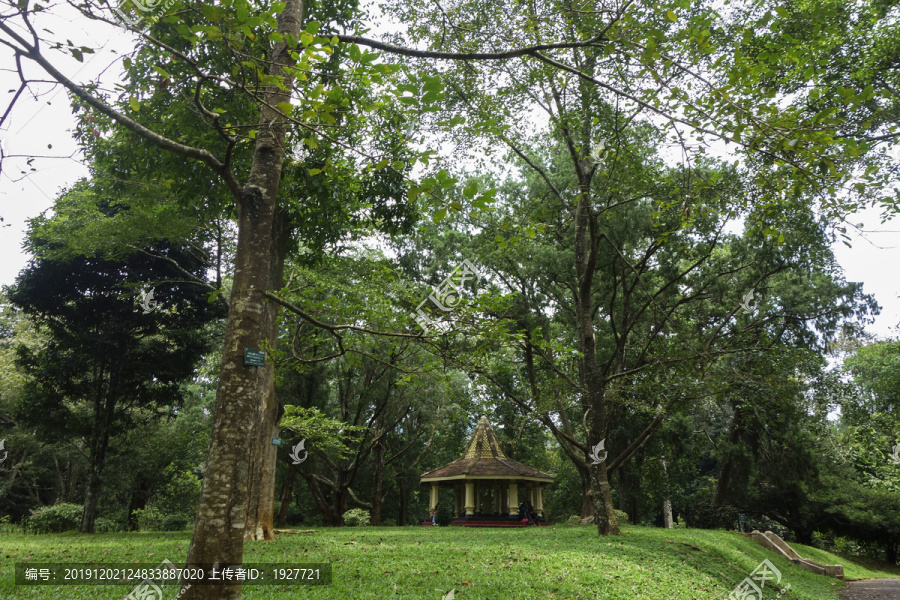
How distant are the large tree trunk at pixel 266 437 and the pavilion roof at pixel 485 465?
380 inches

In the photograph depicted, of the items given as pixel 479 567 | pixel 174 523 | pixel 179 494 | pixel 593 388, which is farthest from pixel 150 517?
pixel 593 388

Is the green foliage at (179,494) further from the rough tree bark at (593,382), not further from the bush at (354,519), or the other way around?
the rough tree bark at (593,382)

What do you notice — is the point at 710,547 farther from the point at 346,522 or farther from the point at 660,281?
the point at 346,522

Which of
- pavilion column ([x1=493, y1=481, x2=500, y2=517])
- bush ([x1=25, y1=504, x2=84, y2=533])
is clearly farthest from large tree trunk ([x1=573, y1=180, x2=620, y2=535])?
bush ([x1=25, y1=504, x2=84, y2=533])

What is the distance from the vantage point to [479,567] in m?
7.21

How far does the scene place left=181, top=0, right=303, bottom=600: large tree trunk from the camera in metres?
3.24

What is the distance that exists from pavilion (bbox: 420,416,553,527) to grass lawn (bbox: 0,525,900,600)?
7836 millimetres

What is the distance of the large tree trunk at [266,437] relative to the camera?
9.39m

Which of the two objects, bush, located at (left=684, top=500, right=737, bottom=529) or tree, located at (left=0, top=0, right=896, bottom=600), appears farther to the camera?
bush, located at (left=684, top=500, right=737, bottom=529)

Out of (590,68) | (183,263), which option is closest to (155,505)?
(183,263)

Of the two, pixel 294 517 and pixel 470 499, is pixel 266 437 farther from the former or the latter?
pixel 294 517

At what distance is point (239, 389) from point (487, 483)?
17160 mm

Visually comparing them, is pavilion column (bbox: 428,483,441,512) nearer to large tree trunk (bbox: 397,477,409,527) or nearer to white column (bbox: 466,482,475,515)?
white column (bbox: 466,482,475,515)

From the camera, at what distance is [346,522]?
20500 mm
